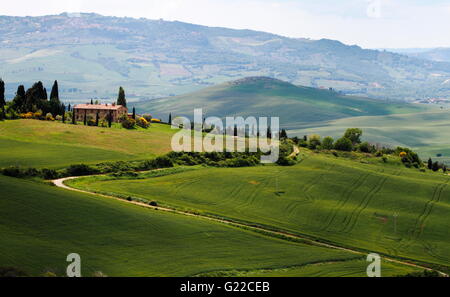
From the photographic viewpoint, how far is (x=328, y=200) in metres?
93.9

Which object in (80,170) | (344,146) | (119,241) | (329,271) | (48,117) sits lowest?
(329,271)

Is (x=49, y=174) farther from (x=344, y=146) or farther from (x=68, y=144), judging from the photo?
(x=344, y=146)

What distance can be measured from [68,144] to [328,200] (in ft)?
150

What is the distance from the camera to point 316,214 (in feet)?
281

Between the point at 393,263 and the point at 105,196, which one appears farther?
the point at 105,196

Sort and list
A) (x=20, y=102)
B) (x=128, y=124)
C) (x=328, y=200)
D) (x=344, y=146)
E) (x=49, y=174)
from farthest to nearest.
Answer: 1. (x=344, y=146)
2. (x=128, y=124)
3. (x=20, y=102)
4. (x=328, y=200)
5. (x=49, y=174)

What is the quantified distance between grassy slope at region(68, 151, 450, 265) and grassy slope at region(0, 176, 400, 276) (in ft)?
34.5

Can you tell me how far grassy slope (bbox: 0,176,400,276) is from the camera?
5056cm

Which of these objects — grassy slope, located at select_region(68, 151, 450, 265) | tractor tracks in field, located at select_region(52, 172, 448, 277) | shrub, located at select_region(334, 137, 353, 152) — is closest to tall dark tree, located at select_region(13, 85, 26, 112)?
grassy slope, located at select_region(68, 151, 450, 265)

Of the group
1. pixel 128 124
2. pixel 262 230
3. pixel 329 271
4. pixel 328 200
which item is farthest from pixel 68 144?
pixel 329 271
